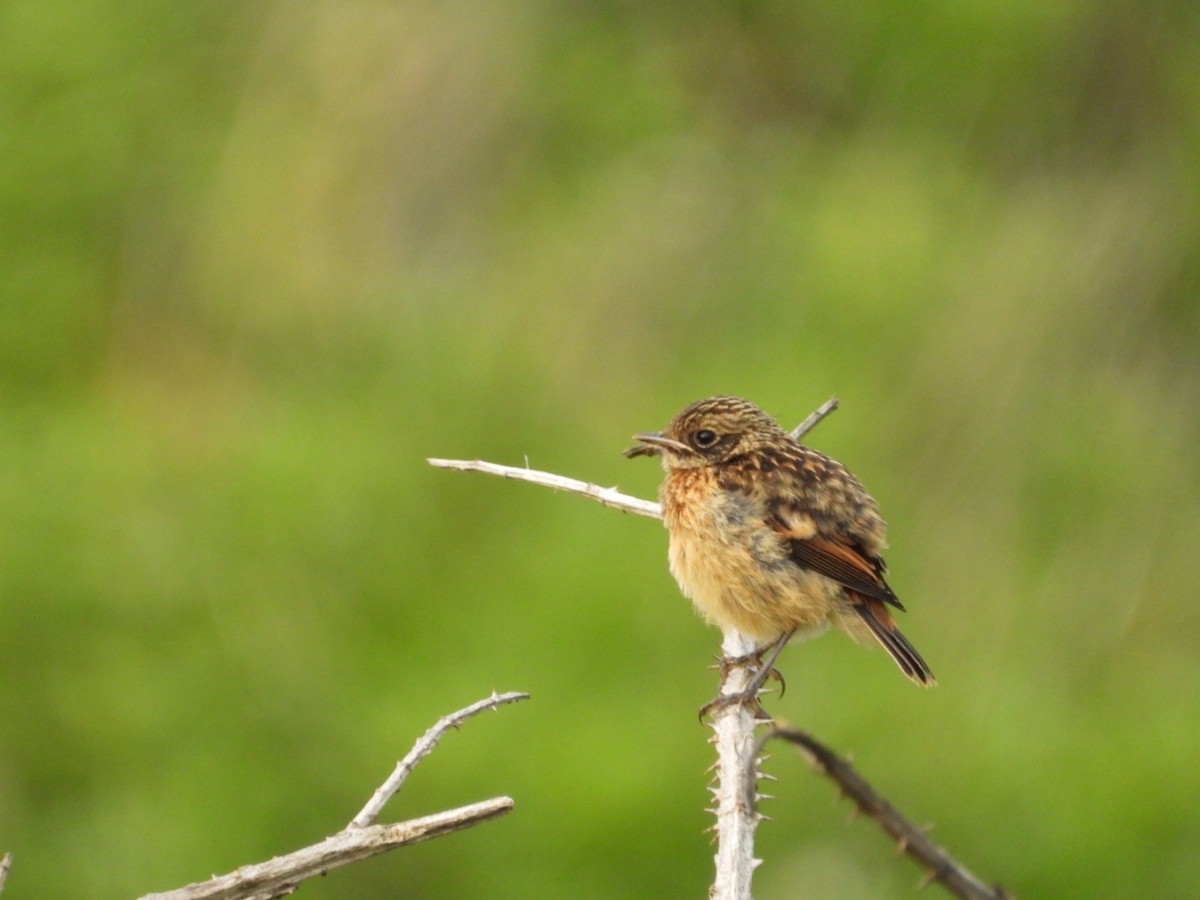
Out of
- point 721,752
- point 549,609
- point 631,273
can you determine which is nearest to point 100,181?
point 631,273

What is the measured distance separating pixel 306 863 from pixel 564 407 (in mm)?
6544

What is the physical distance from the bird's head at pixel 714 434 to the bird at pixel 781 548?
2 cm

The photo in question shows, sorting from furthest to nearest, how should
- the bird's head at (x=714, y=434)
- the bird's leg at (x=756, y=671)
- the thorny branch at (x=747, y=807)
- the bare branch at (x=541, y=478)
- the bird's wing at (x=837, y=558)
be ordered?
the bird's head at (x=714, y=434) < the bird's wing at (x=837, y=558) < the bird's leg at (x=756, y=671) < the bare branch at (x=541, y=478) < the thorny branch at (x=747, y=807)

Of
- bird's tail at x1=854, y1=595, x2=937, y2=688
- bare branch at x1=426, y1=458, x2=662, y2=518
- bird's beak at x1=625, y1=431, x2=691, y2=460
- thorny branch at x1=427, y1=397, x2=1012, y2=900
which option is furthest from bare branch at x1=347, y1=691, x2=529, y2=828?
bird's beak at x1=625, y1=431, x2=691, y2=460

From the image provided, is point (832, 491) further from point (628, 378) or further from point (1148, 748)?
point (628, 378)

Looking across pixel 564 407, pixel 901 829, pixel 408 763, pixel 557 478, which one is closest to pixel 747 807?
pixel 901 829

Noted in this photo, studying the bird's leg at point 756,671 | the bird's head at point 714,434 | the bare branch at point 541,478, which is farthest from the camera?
the bird's head at point 714,434

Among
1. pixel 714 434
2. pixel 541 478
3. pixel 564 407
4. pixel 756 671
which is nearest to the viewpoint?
pixel 541 478

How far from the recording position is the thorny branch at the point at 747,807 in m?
3.47

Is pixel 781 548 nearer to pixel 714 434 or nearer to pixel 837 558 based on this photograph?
pixel 837 558

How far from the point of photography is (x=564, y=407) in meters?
9.68

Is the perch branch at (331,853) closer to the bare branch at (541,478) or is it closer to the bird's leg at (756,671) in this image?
the bare branch at (541,478)

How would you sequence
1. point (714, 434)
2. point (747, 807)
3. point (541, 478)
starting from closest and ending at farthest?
point (747, 807) → point (541, 478) → point (714, 434)

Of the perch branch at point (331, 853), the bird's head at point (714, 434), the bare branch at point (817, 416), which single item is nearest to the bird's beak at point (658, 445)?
the bird's head at point (714, 434)
